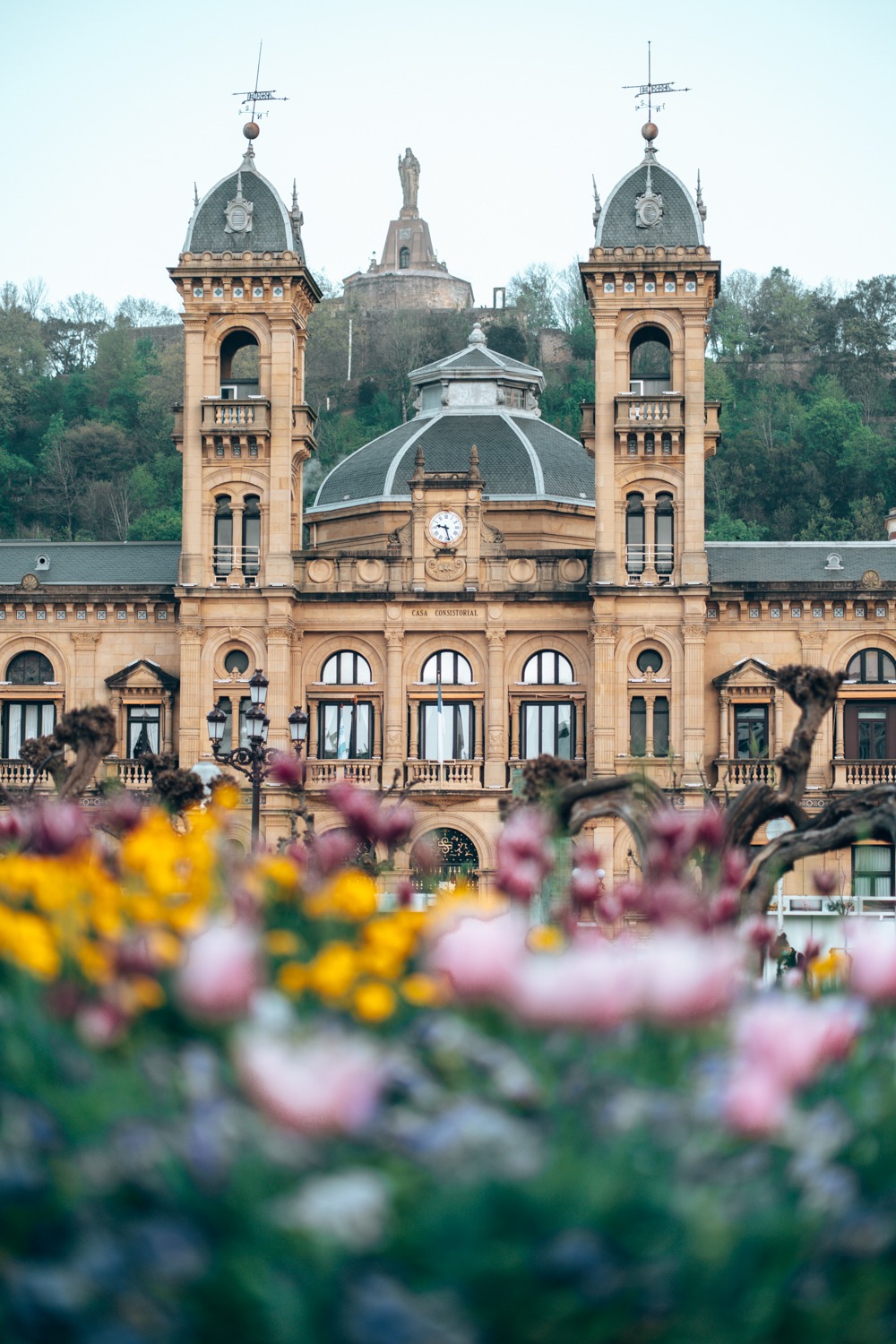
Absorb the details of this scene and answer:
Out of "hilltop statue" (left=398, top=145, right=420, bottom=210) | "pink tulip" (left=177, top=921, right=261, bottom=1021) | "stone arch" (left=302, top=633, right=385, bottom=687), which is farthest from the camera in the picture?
"hilltop statue" (left=398, top=145, right=420, bottom=210)

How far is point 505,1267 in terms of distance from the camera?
6.05m

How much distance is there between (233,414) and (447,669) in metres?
9.50

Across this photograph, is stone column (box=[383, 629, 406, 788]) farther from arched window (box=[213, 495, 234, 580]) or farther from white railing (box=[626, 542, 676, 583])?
white railing (box=[626, 542, 676, 583])

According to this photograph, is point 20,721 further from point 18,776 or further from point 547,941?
point 547,941

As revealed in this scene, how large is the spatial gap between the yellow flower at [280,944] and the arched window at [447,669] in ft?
154

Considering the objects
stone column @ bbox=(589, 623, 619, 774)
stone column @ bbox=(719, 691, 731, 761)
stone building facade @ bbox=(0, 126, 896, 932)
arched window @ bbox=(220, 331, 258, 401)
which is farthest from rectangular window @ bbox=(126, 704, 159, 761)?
stone column @ bbox=(719, 691, 731, 761)

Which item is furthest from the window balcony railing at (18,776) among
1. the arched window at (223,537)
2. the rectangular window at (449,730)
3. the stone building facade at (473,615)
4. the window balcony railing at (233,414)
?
the window balcony railing at (233,414)

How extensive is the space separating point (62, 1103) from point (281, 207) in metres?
53.6

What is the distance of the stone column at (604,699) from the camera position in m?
53.8

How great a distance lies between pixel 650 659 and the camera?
179 feet

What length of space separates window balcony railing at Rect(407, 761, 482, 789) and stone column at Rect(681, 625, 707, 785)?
566 centimetres

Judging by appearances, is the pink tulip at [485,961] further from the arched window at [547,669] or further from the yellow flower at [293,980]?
the arched window at [547,669]

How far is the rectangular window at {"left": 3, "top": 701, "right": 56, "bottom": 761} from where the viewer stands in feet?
187

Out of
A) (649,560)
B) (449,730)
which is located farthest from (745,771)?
(449,730)
